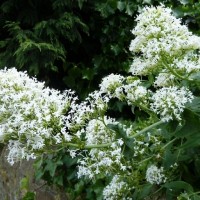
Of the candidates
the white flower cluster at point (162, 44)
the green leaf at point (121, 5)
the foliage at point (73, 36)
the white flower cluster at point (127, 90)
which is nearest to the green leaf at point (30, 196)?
the foliage at point (73, 36)

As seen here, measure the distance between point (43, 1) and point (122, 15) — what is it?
2.20ft

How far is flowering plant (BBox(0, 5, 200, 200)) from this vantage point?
71.1 inches

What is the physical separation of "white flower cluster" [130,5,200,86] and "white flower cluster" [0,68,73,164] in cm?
40

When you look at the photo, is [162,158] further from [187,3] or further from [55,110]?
[187,3]

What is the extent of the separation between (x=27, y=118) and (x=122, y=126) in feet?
1.32

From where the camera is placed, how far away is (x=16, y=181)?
3.83 meters

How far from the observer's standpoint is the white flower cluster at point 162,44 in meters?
1.87

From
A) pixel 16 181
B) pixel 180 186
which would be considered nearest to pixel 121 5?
pixel 16 181

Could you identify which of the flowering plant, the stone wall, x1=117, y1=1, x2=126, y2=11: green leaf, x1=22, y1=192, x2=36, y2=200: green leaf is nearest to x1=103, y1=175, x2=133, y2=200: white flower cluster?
the flowering plant

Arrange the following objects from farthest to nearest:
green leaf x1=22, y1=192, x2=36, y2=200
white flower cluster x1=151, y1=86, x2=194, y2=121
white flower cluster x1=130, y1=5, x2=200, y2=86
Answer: green leaf x1=22, y1=192, x2=36, y2=200 → white flower cluster x1=130, y1=5, x2=200, y2=86 → white flower cluster x1=151, y1=86, x2=194, y2=121

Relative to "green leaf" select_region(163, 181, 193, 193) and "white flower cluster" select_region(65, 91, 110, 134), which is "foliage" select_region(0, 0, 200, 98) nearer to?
"white flower cluster" select_region(65, 91, 110, 134)

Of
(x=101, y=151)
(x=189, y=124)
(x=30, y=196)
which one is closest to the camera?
(x=189, y=124)

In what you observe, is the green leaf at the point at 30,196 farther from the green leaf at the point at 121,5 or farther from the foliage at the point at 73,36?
the green leaf at the point at 121,5

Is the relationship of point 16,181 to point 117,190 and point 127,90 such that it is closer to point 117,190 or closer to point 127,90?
point 117,190
